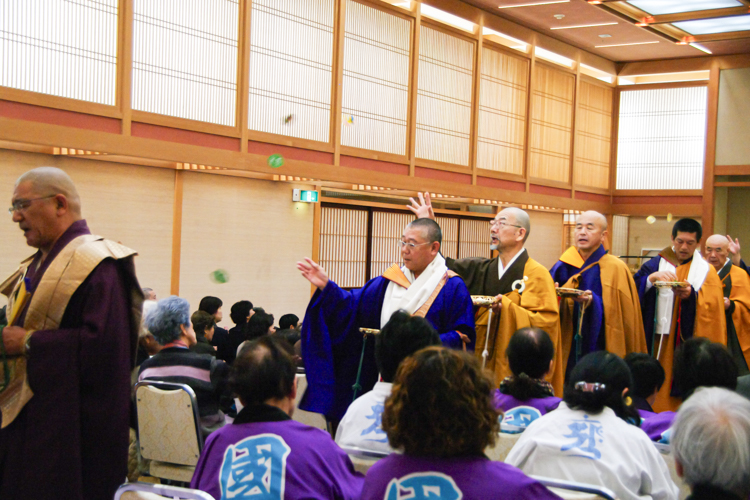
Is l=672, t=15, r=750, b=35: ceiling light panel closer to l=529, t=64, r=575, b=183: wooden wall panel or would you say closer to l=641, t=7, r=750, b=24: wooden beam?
l=641, t=7, r=750, b=24: wooden beam

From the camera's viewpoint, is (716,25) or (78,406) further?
(716,25)

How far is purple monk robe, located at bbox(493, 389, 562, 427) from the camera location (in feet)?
7.84

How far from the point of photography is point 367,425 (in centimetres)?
219

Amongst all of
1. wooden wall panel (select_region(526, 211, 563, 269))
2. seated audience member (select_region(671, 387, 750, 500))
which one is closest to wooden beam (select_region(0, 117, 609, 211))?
wooden wall panel (select_region(526, 211, 563, 269))

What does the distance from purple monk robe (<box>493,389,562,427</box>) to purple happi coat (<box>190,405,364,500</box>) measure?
0.74 metres

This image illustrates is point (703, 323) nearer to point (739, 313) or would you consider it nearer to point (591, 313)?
point (739, 313)

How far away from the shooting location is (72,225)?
217 cm

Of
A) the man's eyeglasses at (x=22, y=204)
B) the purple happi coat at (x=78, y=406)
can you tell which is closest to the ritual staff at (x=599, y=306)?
the purple happi coat at (x=78, y=406)

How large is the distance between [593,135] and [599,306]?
729 cm

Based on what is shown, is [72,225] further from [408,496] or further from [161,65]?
[161,65]

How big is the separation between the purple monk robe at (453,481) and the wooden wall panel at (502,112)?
807cm

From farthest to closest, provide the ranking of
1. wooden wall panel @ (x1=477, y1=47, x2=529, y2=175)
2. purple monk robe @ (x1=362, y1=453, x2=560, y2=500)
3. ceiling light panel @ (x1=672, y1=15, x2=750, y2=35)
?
1. wooden wall panel @ (x1=477, y1=47, x2=529, y2=175)
2. ceiling light panel @ (x1=672, y1=15, x2=750, y2=35)
3. purple monk robe @ (x1=362, y1=453, x2=560, y2=500)

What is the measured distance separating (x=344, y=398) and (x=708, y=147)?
904 cm

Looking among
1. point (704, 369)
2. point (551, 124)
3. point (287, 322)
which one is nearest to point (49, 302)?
point (704, 369)
